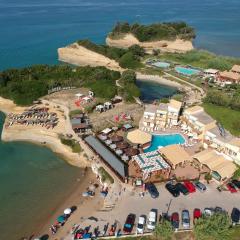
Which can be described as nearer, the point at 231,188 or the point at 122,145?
the point at 231,188

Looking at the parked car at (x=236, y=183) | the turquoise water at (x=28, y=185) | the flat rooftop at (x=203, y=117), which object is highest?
the flat rooftop at (x=203, y=117)

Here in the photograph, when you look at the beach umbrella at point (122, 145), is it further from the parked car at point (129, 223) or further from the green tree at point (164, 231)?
the green tree at point (164, 231)

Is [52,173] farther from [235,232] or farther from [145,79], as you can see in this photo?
[145,79]

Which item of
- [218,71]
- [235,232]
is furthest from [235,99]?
[235,232]

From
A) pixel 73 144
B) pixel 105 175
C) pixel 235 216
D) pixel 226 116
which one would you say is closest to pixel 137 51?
pixel 226 116

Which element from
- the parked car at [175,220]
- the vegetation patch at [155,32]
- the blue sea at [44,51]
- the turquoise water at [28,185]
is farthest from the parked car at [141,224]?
the vegetation patch at [155,32]

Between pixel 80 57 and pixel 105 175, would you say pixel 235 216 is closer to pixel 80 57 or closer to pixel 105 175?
pixel 105 175
